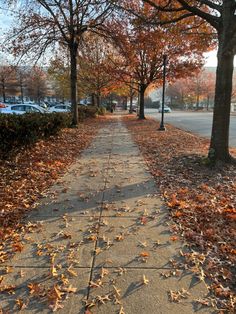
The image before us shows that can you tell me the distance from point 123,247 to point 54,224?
1.21 metres

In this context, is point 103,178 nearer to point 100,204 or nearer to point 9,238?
point 100,204

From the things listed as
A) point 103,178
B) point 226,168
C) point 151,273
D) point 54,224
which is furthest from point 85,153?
point 151,273

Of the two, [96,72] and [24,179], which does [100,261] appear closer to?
[24,179]

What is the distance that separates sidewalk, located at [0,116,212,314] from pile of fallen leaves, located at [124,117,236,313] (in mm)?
195

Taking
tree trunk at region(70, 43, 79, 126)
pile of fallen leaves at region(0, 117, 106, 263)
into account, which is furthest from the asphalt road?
tree trunk at region(70, 43, 79, 126)

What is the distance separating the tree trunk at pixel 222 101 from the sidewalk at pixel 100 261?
9.09 feet

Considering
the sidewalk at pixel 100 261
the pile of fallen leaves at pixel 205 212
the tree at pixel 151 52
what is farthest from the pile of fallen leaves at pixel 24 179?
the tree at pixel 151 52

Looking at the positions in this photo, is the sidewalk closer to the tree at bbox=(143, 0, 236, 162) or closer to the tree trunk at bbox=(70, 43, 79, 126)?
the tree at bbox=(143, 0, 236, 162)

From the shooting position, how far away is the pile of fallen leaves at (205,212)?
299 cm

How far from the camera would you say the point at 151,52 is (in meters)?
23.5

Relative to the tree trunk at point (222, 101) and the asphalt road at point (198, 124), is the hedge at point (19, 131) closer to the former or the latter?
the tree trunk at point (222, 101)

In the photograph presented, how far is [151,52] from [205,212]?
21.3 metres

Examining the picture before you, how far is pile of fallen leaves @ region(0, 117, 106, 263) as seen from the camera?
391 centimetres

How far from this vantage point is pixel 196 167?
23.8 ft
